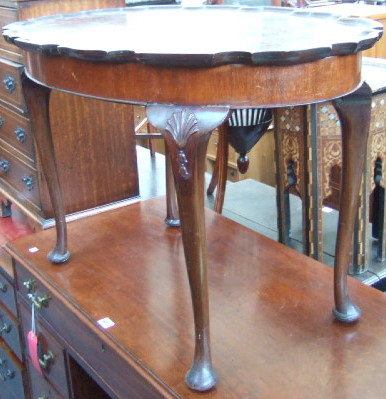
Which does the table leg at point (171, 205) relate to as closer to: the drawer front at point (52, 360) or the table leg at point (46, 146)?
the table leg at point (46, 146)

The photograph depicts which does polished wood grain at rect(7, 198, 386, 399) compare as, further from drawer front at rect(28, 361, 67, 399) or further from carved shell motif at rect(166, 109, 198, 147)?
carved shell motif at rect(166, 109, 198, 147)

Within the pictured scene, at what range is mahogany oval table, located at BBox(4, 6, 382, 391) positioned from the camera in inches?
28.8

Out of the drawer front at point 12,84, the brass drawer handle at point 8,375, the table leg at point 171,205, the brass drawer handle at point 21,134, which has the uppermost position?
the drawer front at point 12,84

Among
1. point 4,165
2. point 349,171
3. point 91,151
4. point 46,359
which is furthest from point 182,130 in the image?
point 4,165

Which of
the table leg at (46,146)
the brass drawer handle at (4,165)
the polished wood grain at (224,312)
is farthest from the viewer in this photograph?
the brass drawer handle at (4,165)

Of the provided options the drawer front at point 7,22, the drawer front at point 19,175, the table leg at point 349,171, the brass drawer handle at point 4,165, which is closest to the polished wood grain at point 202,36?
the table leg at point 349,171

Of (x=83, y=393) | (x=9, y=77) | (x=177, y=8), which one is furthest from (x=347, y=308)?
(x=9, y=77)

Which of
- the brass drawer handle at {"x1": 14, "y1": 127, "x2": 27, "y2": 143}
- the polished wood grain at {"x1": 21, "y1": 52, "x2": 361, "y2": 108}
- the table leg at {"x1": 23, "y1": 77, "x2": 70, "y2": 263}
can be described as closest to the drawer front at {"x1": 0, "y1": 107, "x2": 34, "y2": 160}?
the brass drawer handle at {"x1": 14, "y1": 127, "x2": 27, "y2": 143}

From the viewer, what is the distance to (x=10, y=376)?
5.18 feet

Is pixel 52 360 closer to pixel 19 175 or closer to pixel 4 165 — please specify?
pixel 19 175

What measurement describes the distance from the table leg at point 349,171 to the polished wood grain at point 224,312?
0.12 ft

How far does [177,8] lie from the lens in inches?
51.6

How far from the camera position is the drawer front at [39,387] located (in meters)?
1.29

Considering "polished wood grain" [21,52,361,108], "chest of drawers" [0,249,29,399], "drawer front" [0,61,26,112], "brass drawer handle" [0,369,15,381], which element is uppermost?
"polished wood grain" [21,52,361,108]
